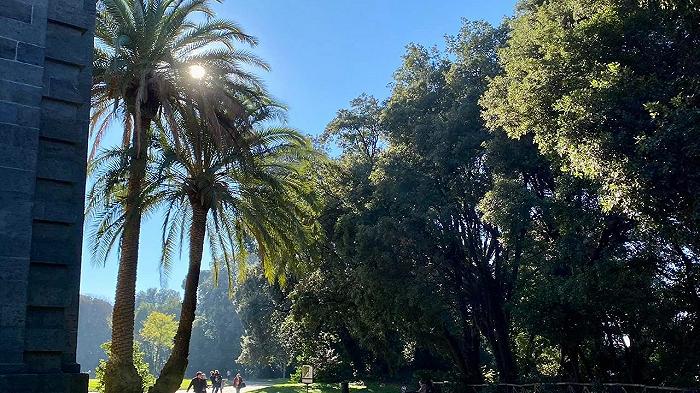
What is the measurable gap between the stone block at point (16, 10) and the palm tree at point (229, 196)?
10059 millimetres

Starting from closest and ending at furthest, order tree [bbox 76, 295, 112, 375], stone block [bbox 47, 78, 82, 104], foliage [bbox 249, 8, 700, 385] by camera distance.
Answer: stone block [bbox 47, 78, 82, 104] → foliage [bbox 249, 8, 700, 385] → tree [bbox 76, 295, 112, 375]

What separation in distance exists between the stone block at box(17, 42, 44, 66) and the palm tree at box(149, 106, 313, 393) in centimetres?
1006

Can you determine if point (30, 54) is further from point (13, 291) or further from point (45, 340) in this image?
point (45, 340)

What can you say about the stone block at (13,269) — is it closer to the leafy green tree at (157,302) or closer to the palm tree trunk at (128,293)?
the palm tree trunk at (128,293)

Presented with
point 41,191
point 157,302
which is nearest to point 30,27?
point 41,191

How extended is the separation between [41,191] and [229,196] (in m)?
11.9

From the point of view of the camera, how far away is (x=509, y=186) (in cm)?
2064

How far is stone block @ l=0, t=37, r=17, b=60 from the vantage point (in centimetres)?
817

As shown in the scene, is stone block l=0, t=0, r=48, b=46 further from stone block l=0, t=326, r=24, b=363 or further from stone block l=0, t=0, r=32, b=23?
stone block l=0, t=326, r=24, b=363

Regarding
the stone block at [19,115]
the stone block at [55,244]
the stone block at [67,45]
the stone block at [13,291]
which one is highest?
the stone block at [67,45]

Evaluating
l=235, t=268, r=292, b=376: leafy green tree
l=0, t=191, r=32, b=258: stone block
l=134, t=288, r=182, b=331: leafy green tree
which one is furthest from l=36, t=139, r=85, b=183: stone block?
l=134, t=288, r=182, b=331: leafy green tree

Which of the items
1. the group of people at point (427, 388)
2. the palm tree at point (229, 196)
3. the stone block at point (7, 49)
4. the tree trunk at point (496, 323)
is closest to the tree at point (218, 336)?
the group of people at point (427, 388)

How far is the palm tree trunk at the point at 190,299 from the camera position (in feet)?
64.6

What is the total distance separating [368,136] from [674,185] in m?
25.2
